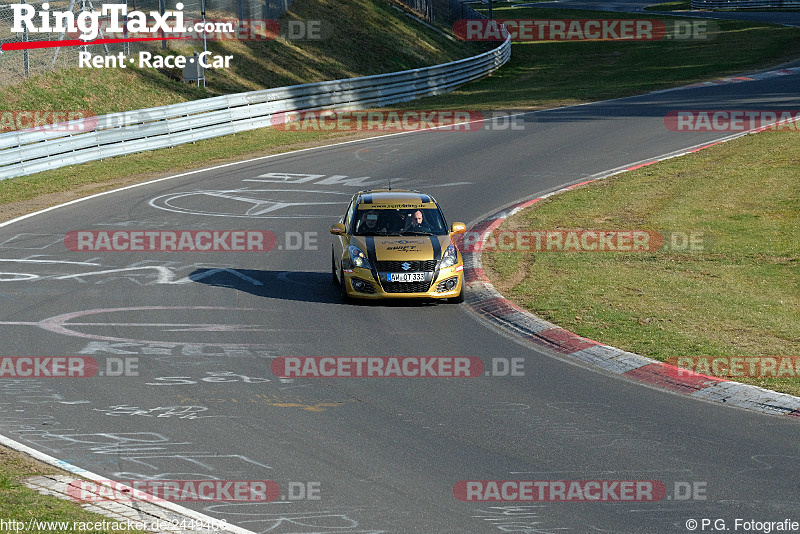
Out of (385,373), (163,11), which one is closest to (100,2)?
(163,11)

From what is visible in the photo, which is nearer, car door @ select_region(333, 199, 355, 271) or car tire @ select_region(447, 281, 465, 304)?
car tire @ select_region(447, 281, 465, 304)

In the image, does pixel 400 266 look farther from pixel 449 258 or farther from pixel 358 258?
pixel 449 258

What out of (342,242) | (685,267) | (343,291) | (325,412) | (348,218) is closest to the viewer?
(325,412)

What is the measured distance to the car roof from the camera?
15.9 metres

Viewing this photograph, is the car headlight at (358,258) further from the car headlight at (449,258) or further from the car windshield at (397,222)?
the car headlight at (449,258)

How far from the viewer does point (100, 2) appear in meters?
33.1

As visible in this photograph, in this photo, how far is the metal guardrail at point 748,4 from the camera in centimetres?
7388

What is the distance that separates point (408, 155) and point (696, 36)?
3664 centimetres

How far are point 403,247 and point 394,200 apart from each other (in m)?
1.43

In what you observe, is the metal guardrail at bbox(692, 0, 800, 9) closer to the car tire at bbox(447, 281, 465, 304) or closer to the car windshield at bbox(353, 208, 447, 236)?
the car windshield at bbox(353, 208, 447, 236)

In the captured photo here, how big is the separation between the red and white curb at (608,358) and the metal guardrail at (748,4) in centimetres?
6674

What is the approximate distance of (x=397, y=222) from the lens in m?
15.6

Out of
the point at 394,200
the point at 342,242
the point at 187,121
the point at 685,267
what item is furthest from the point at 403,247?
the point at 187,121

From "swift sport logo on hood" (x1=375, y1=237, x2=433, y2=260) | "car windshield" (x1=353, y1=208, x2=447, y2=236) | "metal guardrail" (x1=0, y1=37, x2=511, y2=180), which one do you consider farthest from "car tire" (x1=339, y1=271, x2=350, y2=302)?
"metal guardrail" (x1=0, y1=37, x2=511, y2=180)
